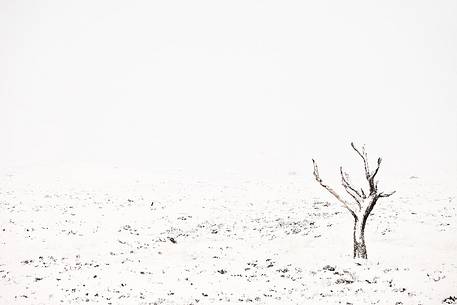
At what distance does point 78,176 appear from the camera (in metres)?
55.8

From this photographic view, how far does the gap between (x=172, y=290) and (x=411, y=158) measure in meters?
124

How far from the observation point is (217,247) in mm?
27000

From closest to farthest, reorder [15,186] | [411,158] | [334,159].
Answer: [15,186] < [334,159] < [411,158]

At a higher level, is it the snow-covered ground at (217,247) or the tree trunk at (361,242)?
the tree trunk at (361,242)

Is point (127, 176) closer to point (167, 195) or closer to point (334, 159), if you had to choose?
point (167, 195)

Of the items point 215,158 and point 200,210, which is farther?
point 215,158

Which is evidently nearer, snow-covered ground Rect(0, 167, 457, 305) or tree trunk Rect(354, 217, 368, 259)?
snow-covered ground Rect(0, 167, 457, 305)

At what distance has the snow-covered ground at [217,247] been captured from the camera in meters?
17.9

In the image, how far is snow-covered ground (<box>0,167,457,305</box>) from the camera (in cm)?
1791

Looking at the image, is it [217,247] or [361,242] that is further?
[217,247]

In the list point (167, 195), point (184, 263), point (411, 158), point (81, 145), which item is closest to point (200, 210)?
point (167, 195)

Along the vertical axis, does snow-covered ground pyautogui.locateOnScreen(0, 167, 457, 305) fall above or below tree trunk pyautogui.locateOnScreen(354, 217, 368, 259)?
below

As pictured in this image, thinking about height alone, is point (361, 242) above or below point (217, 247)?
above

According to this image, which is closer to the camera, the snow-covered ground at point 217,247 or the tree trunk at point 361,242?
the snow-covered ground at point 217,247
